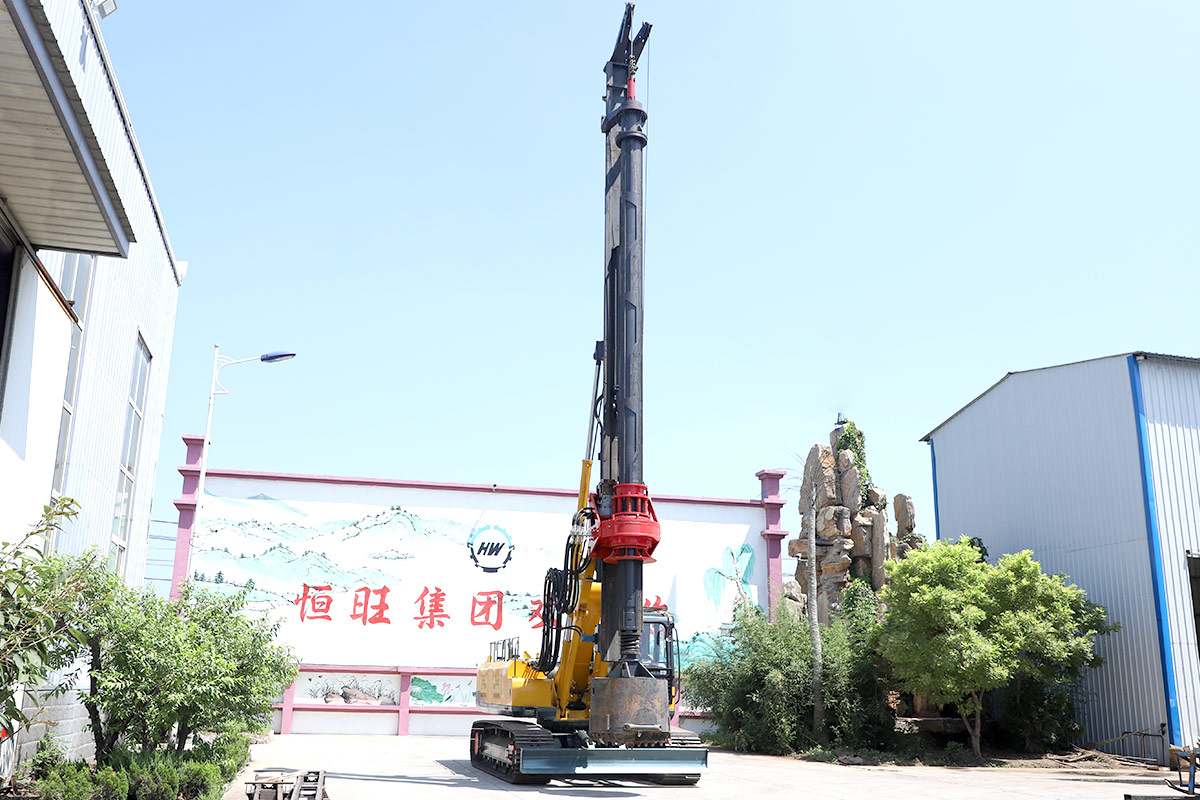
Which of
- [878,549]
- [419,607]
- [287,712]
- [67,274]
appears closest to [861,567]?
[878,549]

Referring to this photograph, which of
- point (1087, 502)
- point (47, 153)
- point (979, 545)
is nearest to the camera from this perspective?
point (47, 153)

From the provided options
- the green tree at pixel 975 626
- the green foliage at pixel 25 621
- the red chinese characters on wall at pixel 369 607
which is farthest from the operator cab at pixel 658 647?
the red chinese characters on wall at pixel 369 607

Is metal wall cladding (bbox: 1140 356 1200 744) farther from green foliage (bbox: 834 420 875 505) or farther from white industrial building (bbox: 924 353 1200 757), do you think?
green foliage (bbox: 834 420 875 505)

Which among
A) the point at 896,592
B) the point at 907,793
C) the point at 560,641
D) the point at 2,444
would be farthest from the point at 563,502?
the point at 2,444

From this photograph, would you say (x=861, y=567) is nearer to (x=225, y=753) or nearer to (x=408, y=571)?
(x=408, y=571)

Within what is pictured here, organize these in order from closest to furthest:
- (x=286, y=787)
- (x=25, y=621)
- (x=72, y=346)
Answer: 1. (x=25, y=621)
2. (x=286, y=787)
3. (x=72, y=346)

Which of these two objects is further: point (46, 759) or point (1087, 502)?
point (1087, 502)

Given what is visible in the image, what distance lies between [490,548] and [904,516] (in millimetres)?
13307

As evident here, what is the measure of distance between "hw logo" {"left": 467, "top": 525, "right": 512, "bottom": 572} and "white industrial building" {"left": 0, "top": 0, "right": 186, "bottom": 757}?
13.6 m

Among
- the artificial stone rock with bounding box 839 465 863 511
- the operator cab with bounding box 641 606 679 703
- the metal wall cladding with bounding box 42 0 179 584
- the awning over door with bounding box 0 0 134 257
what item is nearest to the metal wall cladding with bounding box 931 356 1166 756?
the artificial stone rock with bounding box 839 465 863 511

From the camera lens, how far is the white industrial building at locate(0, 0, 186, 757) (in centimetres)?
712

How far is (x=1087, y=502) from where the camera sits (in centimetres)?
2278

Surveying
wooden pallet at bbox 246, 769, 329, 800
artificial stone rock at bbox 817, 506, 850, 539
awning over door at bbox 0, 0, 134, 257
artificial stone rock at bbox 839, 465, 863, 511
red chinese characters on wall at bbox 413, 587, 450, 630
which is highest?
artificial stone rock at bbox 839, 465, 863, 511

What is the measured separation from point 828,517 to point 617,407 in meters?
18.5
